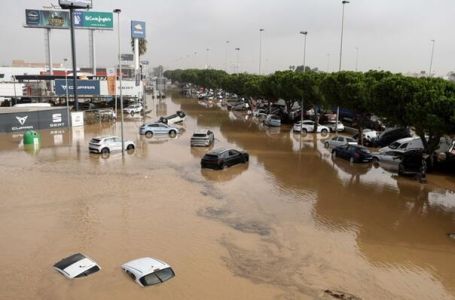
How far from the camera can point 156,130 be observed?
43.4 m

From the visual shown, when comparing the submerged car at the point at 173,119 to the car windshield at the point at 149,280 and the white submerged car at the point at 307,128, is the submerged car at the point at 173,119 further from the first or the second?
the car windshield at the point at 149,280

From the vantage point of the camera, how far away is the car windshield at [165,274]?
42.9 feet

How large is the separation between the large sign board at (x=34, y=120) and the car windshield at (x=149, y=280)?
1429 inches

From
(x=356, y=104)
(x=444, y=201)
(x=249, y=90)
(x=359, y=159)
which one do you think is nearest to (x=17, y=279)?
(x=444, y=201)

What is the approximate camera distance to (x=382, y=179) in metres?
27.5

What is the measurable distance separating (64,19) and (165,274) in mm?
82557

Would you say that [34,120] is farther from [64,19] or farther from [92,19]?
[64,19]

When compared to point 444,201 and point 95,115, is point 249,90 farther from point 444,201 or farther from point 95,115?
point 444,201

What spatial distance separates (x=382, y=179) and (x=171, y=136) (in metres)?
22.7

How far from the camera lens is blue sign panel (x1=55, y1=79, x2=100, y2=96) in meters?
63.8

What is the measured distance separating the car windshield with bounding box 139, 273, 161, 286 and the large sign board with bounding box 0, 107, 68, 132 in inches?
1429

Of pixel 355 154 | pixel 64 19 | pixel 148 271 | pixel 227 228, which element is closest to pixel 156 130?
pixel 355 154

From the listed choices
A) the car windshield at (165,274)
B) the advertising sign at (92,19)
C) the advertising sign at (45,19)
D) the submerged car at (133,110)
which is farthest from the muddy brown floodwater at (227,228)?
the advertising sign at (45,19)

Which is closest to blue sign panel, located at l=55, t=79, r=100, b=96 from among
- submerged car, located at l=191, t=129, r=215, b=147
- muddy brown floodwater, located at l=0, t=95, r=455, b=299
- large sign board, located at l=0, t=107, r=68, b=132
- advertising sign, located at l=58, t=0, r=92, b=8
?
advertising sign, located at l=58, t=0, r=92, b=8
